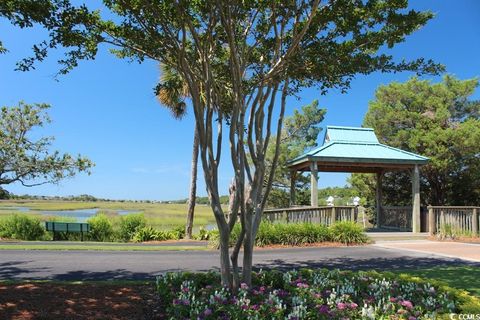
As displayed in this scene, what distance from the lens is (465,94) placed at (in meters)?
24.7

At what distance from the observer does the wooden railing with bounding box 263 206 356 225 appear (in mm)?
16453

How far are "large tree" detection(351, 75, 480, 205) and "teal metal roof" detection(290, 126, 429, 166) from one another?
192 inches

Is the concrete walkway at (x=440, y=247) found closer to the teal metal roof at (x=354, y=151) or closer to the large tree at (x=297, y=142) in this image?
the teal metal roof at (x=354, y=151)

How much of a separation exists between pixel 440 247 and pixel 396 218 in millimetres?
6705

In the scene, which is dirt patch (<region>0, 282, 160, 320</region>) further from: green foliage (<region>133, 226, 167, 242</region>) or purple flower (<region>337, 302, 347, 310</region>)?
green foliage (<region>133, 226, 167, 242</region>)

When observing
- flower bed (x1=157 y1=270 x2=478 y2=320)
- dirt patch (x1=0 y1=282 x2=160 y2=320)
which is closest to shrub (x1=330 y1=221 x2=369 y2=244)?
flower bed (x1=157 y1=270 x2=478 y2=320)

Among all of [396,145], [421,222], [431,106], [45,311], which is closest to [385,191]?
[396,145]

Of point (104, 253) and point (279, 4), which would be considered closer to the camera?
point (279, 4)

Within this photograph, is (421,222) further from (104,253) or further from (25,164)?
(25,164)

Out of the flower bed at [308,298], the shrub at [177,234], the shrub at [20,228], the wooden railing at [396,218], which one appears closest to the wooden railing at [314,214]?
the shrub at [177,234]

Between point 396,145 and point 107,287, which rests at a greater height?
point 396,145

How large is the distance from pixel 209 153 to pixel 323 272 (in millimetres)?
3207

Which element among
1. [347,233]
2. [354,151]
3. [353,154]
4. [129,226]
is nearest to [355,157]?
[353,154]

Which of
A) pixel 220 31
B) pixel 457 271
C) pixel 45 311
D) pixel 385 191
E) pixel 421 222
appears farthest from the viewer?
pixel 385 191
